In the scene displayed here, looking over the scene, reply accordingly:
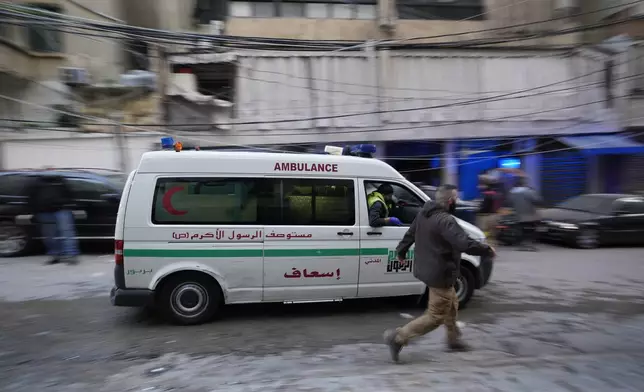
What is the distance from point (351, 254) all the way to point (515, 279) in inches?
148

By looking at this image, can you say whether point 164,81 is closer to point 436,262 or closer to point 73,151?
point 73,151

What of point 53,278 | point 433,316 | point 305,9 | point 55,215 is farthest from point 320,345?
→ point 305,9

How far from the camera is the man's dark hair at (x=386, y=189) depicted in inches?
238

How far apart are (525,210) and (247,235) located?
802 centimetres

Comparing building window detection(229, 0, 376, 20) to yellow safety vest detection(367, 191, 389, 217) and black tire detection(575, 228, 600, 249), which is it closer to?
black tire detection(575, 228, 600, 249)

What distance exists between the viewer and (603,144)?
50.7ft

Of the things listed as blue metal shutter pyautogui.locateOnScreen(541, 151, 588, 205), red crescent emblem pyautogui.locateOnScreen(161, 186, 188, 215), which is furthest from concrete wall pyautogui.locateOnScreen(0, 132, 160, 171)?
blue metal shutter pyautogui.locateOnScreen(541, 151, 588, 205)

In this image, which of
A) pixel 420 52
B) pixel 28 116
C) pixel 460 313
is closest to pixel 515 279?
pixel 460 313

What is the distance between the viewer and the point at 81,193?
392 inches

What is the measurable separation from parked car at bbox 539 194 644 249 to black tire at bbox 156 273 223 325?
9.16 m

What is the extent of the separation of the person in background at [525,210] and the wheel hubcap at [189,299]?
8173 mm

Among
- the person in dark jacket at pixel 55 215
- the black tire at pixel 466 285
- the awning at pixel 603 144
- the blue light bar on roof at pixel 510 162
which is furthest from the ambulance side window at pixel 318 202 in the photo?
the awning at pixel 603 144

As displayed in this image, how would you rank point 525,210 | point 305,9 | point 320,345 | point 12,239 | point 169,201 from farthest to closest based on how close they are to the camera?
point 305,9 → point 525,210 → point 12,239 → point 169,201 → point 320,345

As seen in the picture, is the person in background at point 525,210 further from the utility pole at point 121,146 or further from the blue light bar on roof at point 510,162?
the utility pole at point 121,146
